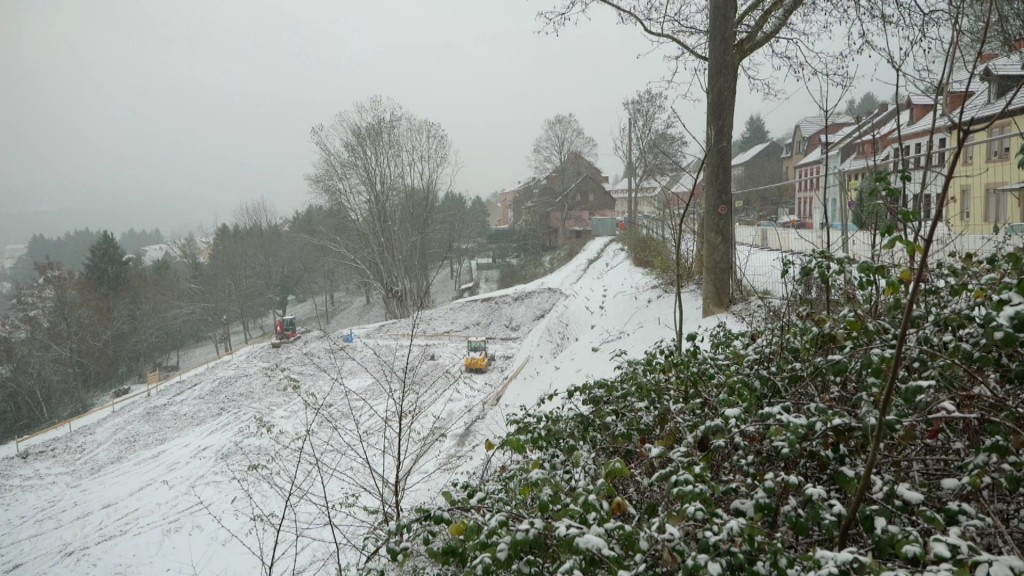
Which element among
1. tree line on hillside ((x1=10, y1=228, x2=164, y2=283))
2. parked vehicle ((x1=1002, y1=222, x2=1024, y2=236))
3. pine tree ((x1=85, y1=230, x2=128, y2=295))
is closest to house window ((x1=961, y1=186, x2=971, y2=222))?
parked vehicle ((x1=1002, y1=222, x2=1024, y2=236))

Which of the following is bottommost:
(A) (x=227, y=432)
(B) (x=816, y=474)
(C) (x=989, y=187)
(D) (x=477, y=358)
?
(A) (x=227, y=432)

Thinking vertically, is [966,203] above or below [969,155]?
below

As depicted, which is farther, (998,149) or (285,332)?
(285,332)

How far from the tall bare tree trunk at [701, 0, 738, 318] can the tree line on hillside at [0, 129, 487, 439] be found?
12.8 m

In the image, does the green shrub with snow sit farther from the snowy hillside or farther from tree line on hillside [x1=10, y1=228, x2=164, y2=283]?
tree line on hillside [x1=10, y1=228, x2=164, y2=283]

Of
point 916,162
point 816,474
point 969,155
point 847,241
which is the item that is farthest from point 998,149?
point 816,474

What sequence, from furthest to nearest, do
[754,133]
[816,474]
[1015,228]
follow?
[754,133] → [1015,228] → [816,474]

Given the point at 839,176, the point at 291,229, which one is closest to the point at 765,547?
the point at 839,176

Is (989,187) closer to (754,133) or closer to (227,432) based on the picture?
(227,432)

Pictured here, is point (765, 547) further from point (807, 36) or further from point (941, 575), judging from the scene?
point (807, 36)

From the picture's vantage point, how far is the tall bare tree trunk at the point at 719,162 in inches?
258

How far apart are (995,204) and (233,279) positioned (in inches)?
1485

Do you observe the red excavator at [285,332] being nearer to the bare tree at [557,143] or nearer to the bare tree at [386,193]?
the bare tree at [386,193]

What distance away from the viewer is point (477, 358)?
1585 cm
